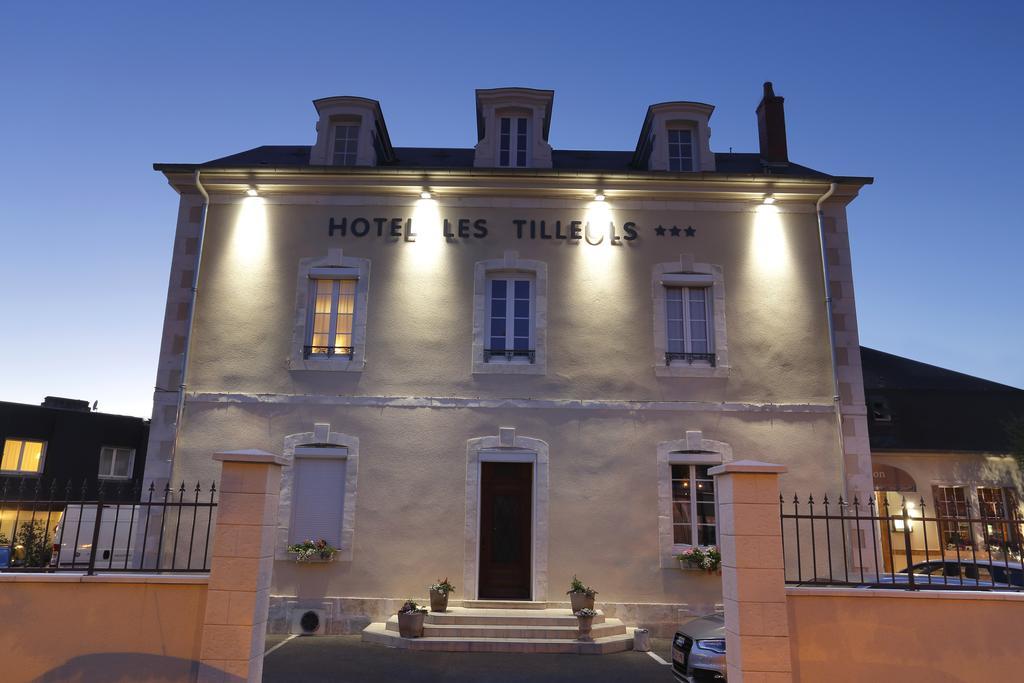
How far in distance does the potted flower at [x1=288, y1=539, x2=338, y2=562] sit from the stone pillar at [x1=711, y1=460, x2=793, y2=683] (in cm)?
648

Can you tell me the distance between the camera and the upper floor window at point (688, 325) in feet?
36.8

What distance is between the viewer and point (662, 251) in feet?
38.2

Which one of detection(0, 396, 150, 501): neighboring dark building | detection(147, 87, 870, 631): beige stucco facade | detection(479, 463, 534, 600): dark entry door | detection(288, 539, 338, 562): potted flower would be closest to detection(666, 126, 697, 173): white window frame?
detection(147, 87, 870, 631): beige stucco facade

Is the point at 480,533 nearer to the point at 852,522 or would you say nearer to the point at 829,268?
the point at 852,522

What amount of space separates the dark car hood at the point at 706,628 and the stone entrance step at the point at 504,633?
188 centimetres

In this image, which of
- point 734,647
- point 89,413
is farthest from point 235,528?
point 89,413

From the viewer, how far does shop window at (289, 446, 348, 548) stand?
10.6 metres

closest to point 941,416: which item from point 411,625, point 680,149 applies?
point 680,149

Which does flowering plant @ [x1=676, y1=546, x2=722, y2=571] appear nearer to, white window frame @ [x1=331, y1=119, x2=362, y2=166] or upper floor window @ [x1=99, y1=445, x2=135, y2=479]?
white window frame @ [x1=331, y1=119, x2=362, y2=166]

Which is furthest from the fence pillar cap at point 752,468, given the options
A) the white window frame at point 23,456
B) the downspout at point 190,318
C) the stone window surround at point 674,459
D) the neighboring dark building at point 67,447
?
the white window frame at point 23,456

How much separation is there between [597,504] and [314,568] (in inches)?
179

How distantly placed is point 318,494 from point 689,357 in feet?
21.4

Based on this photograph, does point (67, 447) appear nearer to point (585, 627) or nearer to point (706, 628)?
point (585, 627)

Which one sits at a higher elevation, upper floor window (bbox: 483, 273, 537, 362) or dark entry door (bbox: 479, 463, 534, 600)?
upper floor window (bbox: 483, 273, 537, 362)
